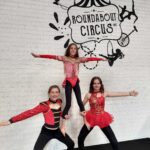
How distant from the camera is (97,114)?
289 cm

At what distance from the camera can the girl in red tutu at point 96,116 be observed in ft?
9.41

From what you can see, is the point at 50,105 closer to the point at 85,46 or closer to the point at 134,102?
the point at 85,46

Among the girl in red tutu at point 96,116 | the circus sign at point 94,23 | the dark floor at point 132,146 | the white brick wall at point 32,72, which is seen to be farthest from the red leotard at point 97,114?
the circus sign at point 94,23

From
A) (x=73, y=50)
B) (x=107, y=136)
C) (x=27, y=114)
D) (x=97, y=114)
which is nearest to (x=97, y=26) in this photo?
(x=73, y=50)

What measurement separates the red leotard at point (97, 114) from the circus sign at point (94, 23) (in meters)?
0.68

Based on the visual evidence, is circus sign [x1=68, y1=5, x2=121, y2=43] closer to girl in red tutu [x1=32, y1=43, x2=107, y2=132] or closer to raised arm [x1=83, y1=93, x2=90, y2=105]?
girl in red tutu [x1=32, y1=43, x2=107, y2=132]

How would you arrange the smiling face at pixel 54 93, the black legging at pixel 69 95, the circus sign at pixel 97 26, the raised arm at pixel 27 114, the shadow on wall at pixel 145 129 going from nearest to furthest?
the raised arm at pixel 27 114
the smiling face at pixel 54 93
the black legging at pixel 69 95
the circus sign at pixel 97 26
the shadow on wall at pixel 145 129

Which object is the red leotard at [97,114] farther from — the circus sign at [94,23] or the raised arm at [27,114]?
the circus sign at [94,23]

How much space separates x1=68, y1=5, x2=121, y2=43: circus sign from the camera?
3.13m

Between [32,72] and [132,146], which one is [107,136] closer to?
[132,146]

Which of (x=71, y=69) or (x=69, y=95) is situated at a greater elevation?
(x=71, y=69)

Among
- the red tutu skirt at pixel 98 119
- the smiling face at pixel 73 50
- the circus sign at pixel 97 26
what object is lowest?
the red tutu skirt at pixel 98 119

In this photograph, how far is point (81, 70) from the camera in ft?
10.4

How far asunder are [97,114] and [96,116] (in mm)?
23
